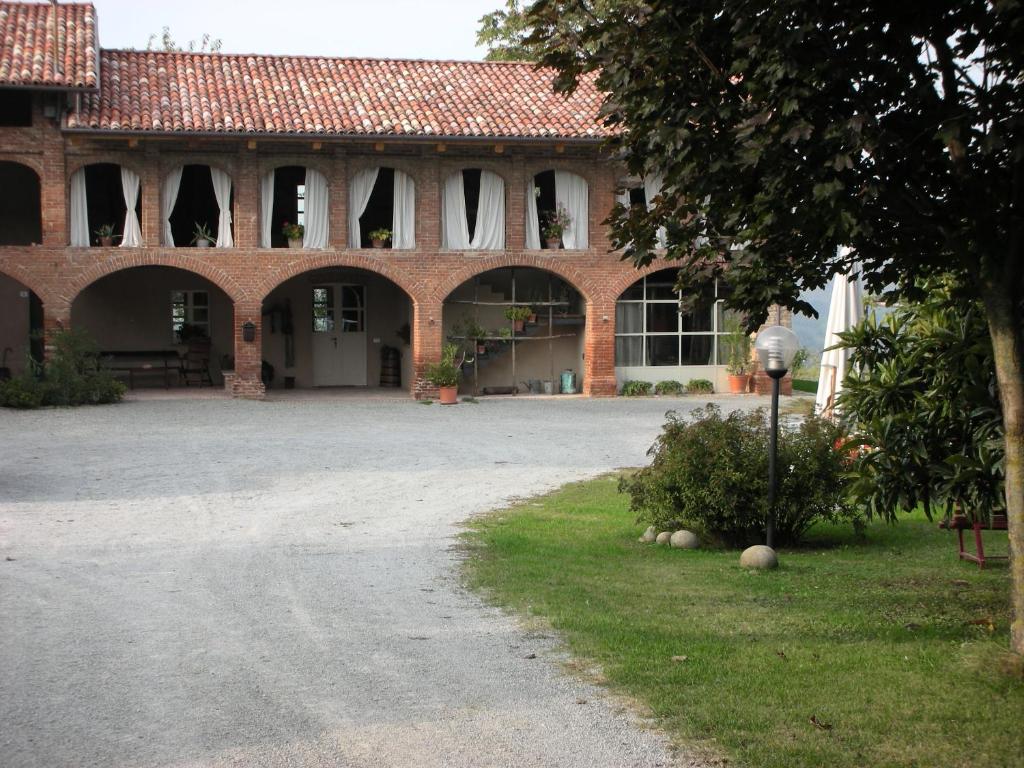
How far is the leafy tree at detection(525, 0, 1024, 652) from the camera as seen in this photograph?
5035 mm

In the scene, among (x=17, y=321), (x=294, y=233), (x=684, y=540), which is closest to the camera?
(x=684, y=540)

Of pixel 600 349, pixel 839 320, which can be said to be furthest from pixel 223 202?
pixel 839 320

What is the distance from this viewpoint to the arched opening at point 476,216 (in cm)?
2480

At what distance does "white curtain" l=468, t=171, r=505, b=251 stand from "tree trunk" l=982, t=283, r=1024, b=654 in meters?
19.8

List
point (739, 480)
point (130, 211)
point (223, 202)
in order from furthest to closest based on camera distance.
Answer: point (223, 202) → point (130, 211) → point (739, 480)

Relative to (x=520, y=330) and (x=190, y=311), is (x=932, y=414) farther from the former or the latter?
(x=190, y=311)

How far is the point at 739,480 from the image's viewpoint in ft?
30.0

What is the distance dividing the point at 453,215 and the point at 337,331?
4.86 m

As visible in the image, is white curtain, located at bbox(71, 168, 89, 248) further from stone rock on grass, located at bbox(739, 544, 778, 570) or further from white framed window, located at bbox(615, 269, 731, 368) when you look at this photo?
stone rock on grass, located at bbox(739, 544, 778, 570)

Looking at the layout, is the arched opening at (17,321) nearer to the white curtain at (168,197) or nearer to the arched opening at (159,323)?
the arched opening at (159,323)

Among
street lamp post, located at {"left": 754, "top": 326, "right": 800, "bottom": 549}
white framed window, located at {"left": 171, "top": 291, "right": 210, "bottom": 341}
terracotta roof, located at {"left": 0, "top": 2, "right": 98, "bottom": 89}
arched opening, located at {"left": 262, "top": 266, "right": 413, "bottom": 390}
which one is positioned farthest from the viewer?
arched opening, located at {"left": 262, "top": 266, "right": 413, "bottom": 390}

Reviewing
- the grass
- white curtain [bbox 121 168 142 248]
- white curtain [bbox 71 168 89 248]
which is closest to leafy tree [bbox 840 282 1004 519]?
the grass

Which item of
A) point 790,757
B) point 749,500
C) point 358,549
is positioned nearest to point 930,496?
point 749,500

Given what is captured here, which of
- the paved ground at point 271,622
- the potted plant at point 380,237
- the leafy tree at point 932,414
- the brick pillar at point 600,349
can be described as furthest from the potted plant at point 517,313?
the leafy tree at point 932,414
